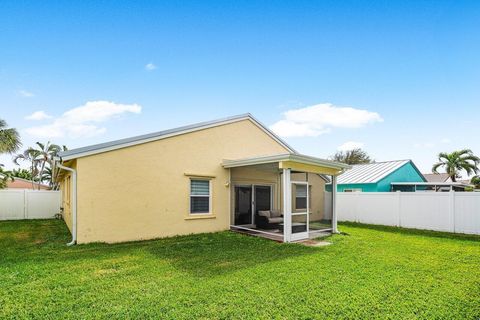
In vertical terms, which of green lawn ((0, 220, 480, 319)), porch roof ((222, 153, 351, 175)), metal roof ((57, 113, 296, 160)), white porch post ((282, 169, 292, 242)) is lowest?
green lawn ((0, 220, 480, 319))

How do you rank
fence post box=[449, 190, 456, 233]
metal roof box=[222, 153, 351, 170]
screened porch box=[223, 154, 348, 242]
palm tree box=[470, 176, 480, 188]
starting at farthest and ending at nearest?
1. palm tree box=[470, 176, 480, 188]
2. fence post box=[449, 190, 456, 233]
3. screened porch box=[223, 154, 348, 242]
4. metal roof box=[222, 153, 351, 170]

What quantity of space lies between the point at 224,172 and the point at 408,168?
1591 cm

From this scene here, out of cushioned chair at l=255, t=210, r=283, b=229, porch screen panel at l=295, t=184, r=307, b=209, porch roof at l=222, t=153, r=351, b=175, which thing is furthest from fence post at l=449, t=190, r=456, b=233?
cushioned chair at l=255, t=210, r=283, b=229

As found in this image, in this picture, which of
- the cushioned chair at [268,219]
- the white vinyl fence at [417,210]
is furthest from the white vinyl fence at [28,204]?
the white vinyl fence at [417,210]

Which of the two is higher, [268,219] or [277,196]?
[277,196]

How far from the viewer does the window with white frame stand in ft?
35.4

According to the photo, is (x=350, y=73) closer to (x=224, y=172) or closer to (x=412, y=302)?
(x=224, y=172)

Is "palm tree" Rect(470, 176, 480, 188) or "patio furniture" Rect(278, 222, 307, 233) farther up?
"palm tree" Rect(470, 176, 480, 188)

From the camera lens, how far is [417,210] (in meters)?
12.5

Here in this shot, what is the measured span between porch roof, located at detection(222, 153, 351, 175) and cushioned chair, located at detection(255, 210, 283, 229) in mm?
2465

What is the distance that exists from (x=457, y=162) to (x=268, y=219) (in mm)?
28331

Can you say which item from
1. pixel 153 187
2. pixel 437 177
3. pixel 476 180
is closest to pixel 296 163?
pixel 153 187

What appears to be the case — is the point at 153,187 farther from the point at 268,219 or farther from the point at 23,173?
the point at 23,173

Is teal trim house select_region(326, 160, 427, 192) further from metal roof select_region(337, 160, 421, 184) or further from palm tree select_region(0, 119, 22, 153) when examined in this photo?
palm tree select_region(0, 119, 22, 153)
